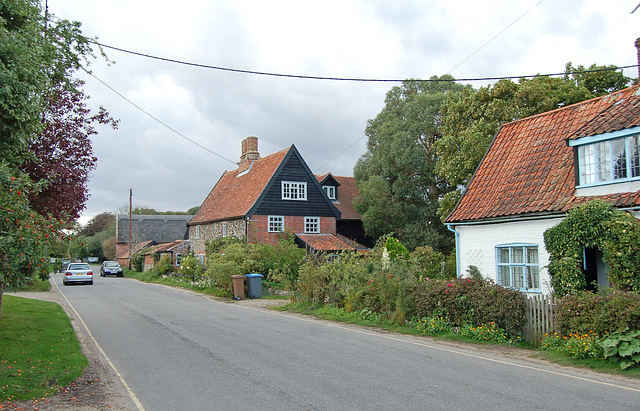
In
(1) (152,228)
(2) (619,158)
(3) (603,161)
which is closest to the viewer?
(2) (619,158)

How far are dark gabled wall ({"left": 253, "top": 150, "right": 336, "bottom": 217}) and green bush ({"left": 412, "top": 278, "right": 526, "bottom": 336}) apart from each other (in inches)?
824

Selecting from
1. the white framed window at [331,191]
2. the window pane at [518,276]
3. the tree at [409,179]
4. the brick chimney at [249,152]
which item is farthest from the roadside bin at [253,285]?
the white framed window at [331,191]

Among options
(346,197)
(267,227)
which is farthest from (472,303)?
(346,197)

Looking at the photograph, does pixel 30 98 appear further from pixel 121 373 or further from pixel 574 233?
pixel 574 233

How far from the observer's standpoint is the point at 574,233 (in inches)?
494

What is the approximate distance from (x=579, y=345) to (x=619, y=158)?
236 inches

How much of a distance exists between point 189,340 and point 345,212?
100 feet

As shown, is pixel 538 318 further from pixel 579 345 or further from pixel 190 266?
pixel 190 266

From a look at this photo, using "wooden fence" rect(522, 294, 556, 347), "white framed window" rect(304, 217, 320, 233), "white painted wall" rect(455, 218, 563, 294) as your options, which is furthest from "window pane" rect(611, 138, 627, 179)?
"white framed window" rect(304, 217, 320, 233)

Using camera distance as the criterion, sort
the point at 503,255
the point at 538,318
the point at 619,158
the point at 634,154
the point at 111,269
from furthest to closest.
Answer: the point at 111,269 → the point at 503,255 → the point at 619,158 → the point at 634,154 → the point at 538,318

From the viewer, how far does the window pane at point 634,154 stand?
1271cm

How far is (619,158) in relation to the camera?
43.2 feet

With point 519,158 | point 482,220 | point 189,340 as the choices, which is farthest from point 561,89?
point 189,340

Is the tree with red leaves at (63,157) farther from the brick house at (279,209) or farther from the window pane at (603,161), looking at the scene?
the brick house at (279,209)
